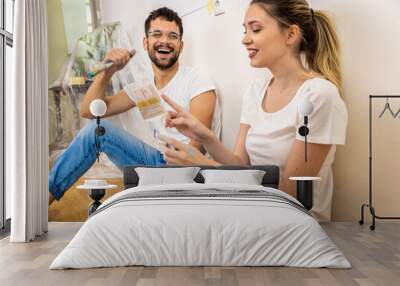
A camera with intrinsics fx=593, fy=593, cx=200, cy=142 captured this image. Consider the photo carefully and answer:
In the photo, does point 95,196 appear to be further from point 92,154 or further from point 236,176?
point 236,176

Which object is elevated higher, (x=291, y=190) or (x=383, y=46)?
(x=383, y=46)

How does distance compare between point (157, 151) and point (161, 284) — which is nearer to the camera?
point (161, 284)

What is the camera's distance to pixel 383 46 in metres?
7.31

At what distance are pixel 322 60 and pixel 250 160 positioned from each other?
1526mm

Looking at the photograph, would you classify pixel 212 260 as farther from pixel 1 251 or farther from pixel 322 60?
pixel 322 60

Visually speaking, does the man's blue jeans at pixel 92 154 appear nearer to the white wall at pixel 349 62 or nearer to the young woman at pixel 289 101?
the young woman at pixel 289 101

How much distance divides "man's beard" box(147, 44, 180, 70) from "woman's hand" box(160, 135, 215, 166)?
895mm

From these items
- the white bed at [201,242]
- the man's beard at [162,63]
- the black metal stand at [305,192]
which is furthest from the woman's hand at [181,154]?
the white bed at [201,242]

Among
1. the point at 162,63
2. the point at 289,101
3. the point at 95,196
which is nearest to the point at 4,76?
the point at 95,196

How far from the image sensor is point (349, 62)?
736cm

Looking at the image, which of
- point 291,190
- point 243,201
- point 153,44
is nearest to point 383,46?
point 291,190

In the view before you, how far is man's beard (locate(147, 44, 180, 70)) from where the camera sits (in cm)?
754

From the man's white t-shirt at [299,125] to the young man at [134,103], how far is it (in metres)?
0.52

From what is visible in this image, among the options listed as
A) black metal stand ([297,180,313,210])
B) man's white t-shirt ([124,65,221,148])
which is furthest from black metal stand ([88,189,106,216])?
black metal stand ([297,180,313,210])
